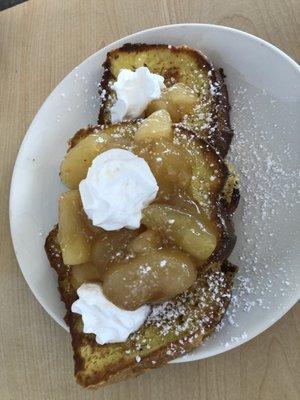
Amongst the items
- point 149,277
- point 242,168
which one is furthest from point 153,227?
point 242,168

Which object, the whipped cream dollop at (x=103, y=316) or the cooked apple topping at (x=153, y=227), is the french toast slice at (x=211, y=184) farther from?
the whipped cream dollop at (x=103, y=316)

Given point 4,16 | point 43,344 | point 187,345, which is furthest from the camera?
point 4,16

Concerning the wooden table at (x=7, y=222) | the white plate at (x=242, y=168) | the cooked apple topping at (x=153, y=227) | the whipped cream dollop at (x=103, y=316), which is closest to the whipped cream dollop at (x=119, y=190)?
the cooked apple topping at (x=153, y=227)

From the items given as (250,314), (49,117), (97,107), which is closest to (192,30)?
(97,107)

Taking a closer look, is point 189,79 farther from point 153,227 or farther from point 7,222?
point 7,222

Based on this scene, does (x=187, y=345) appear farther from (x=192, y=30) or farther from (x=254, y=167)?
(x=192, y=30)

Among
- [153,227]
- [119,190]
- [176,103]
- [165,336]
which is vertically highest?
[176,103]

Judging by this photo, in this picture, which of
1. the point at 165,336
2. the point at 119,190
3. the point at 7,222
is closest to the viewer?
the point at 119,190
